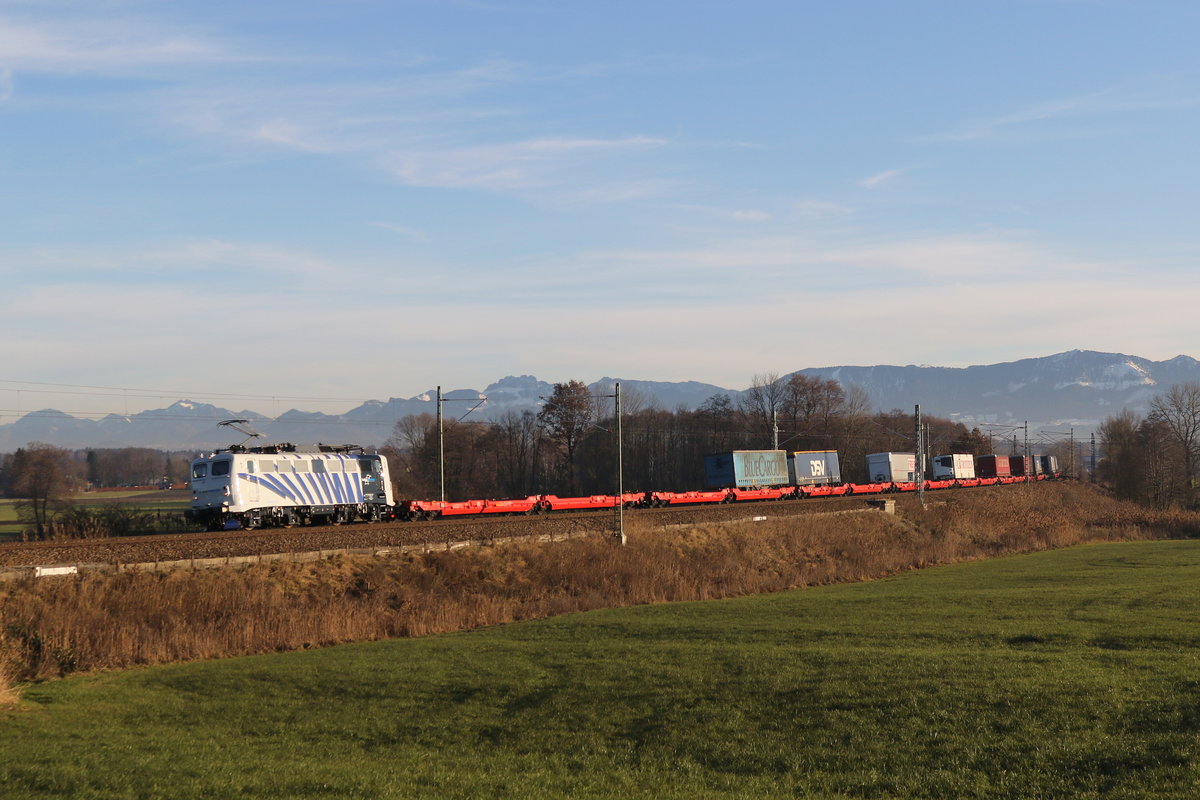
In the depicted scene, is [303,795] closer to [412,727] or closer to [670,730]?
[412,727]

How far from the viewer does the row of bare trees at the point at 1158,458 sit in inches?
4609

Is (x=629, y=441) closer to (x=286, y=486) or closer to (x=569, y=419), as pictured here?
(x=569, y=419)

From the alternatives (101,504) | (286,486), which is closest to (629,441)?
(101,504)

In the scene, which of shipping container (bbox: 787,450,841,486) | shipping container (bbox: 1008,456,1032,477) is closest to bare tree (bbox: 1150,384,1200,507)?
shipping container (bbox: 1008,456,1032,477)

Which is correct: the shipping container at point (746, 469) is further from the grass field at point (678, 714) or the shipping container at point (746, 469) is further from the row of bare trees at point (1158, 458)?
the grass field at point (678, 714)

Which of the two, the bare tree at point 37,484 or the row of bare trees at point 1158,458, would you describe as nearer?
the bare tree at point 37,484

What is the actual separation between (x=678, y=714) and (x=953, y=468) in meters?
96.6

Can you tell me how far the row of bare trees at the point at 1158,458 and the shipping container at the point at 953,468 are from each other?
21.5 m

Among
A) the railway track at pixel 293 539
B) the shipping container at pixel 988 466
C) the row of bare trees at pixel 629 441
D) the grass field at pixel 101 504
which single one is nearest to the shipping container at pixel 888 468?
the row of bare trees at pixel 629 441

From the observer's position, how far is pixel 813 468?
90062 millimetres

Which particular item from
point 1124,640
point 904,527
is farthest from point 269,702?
point 904,527

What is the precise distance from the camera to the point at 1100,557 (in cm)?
4388

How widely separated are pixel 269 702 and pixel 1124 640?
53.8 feet

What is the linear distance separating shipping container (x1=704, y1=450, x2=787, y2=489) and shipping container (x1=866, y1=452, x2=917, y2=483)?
18017 mm
